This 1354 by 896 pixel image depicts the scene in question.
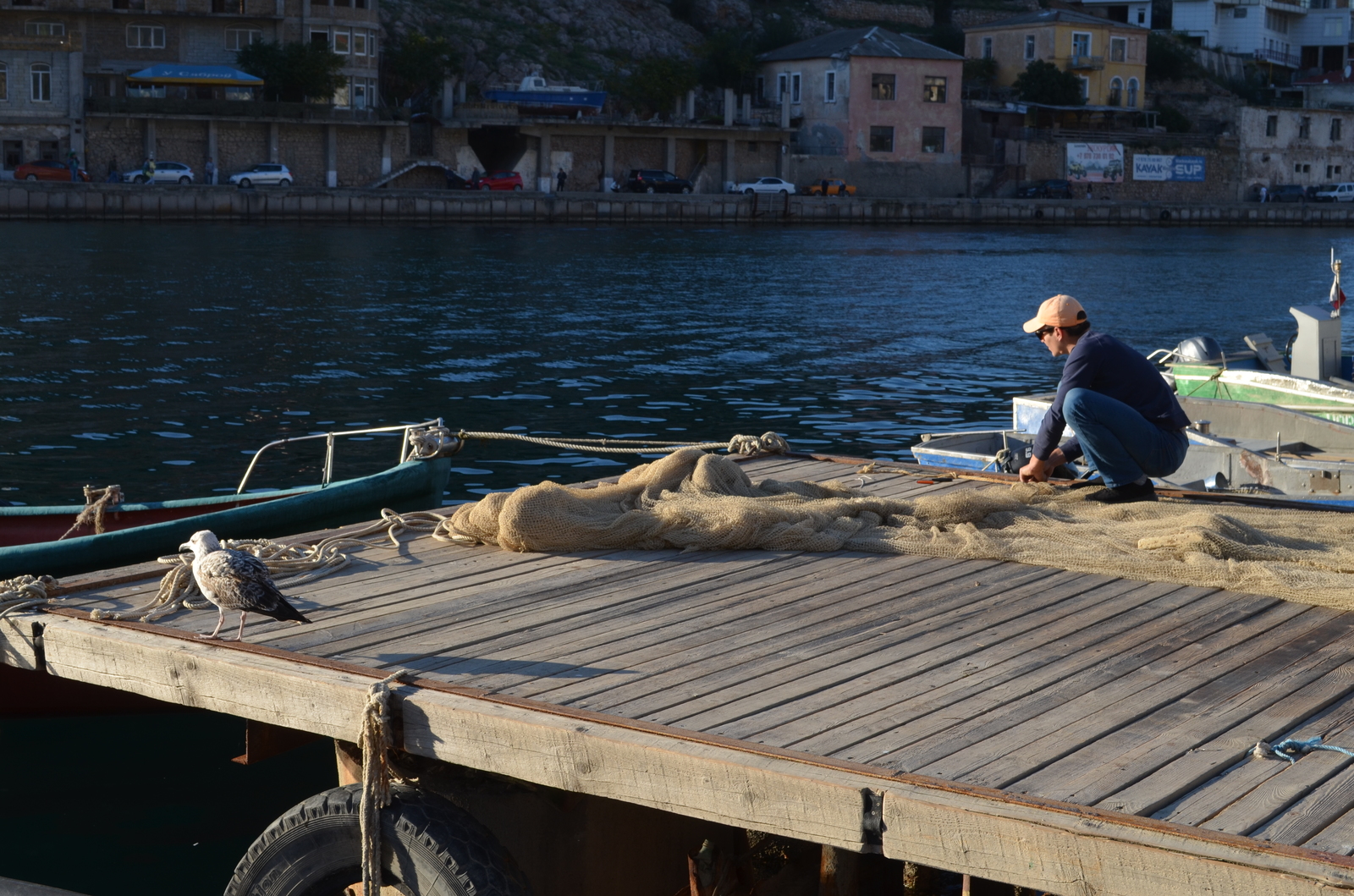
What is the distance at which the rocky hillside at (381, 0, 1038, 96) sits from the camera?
2992 inches

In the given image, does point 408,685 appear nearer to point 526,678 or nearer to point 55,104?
point 526,678

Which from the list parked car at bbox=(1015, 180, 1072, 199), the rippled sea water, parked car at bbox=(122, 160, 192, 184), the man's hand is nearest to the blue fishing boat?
parked car at bbox=(122, 160, 192, 184)

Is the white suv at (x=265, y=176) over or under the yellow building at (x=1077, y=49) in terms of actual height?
under

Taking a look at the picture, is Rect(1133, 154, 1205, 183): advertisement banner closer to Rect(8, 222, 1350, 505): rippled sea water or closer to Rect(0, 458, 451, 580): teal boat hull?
Rect(8, 222, 1350, 505): rippled sea water

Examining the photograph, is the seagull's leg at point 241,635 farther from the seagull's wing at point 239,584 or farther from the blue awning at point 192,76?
the blue awning at point 192,76

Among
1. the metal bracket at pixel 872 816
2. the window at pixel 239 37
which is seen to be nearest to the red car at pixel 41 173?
the window at pixel 239 37

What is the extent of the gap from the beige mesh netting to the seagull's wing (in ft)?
5.84

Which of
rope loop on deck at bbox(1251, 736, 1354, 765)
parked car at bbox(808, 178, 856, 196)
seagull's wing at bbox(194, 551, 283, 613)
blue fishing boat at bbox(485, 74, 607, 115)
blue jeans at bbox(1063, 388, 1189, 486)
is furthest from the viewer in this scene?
parked car at bbox(808, 178, 856, 196)

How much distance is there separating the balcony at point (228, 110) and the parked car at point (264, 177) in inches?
94.5

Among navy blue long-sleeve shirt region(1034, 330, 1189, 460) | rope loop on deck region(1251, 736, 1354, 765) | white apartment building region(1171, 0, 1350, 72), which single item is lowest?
rope loop on deck region(1251, 736, 1354, 765)

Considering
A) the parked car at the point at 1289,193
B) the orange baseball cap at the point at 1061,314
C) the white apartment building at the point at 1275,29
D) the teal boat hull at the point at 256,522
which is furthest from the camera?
the white apartment building at the point at 1275,29

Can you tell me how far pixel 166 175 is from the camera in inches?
2472

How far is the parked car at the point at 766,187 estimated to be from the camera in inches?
2899

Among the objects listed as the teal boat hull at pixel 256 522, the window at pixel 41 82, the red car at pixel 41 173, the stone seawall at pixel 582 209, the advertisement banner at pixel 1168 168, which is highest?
the window at pixel 41 82
